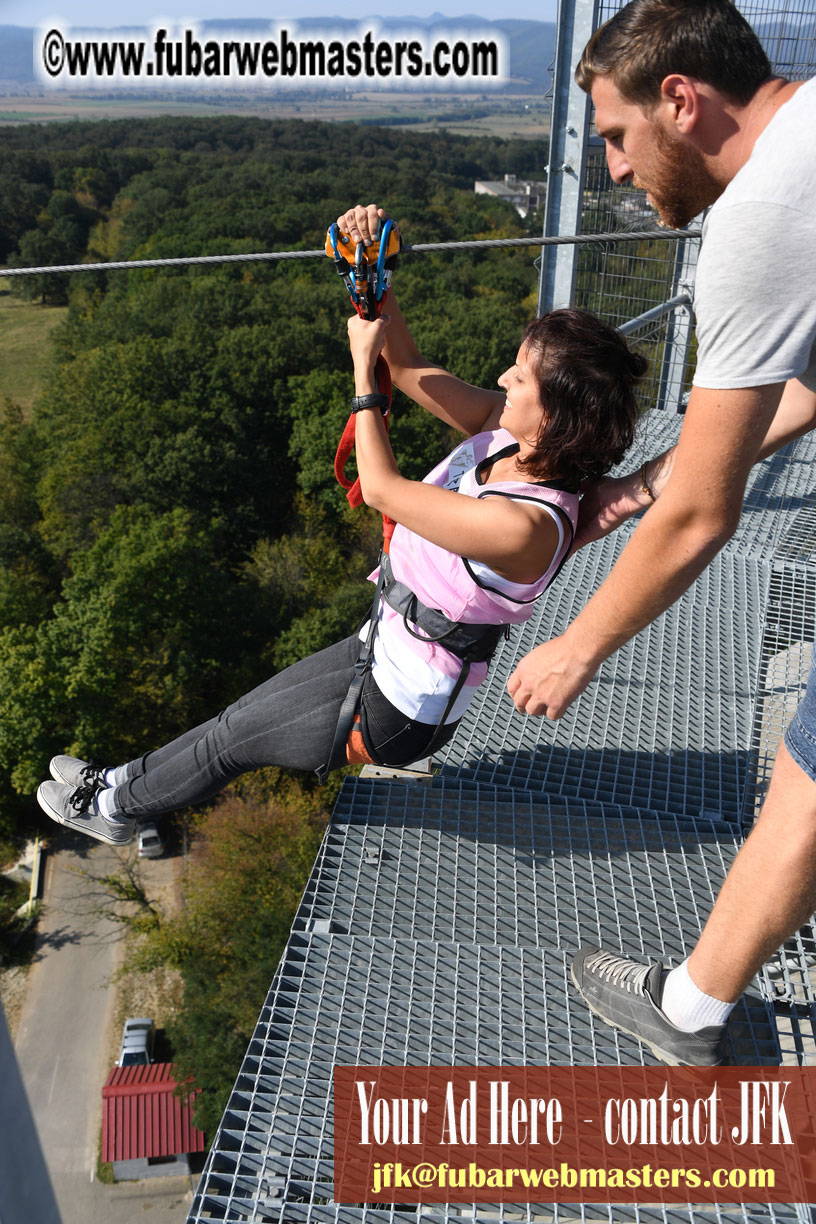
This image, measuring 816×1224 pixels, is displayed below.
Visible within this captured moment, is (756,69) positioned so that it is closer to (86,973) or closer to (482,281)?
(86,973)

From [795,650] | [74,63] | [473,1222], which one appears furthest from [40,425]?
[473,1222]

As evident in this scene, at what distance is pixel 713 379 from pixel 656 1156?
7.23ft

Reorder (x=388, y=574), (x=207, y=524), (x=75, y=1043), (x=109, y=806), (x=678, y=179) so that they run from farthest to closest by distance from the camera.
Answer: (x=207, y=524)
(x=75, y=1043)
(x=109, y=806)
(x=388, y=574)
(x=678, y=179)

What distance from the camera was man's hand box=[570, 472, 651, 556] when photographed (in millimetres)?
2600

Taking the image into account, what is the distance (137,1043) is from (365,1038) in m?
14.4

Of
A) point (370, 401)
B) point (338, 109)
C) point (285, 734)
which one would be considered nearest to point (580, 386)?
point (370, 401)

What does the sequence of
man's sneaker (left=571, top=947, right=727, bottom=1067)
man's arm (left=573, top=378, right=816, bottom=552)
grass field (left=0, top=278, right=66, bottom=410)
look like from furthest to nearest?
grass field (left=0, top=278, right=66, bottom=410)
man's sneaker (left=571, top=947, right=727, bottom=1067)
man's arm (left=573, top=378, right=816, bottom=552)

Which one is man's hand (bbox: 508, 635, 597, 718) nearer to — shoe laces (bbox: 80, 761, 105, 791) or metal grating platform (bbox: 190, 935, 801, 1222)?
metal grating platform (bbox: 190, 935, 801, 1222)

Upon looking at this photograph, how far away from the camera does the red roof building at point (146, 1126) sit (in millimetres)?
14242

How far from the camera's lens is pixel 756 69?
182 centimetres

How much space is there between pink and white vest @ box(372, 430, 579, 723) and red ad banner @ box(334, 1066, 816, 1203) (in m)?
1.18

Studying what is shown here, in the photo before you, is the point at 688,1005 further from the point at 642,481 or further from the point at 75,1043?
the point at 75,1043

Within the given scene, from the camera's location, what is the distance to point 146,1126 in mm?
14328

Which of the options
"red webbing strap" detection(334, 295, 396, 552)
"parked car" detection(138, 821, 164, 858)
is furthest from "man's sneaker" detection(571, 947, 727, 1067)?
"parked car" detection(138, 821, 164, 858)
